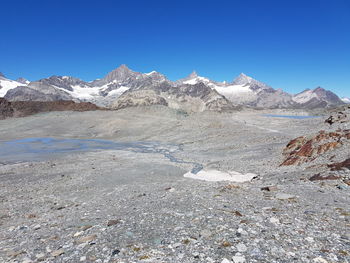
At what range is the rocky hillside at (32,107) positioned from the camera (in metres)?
149

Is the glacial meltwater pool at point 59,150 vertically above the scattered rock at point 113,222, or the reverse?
the scattered rock at point 113,222

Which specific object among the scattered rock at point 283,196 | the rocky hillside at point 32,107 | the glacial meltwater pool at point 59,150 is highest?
the rocky hillside at point 32,107

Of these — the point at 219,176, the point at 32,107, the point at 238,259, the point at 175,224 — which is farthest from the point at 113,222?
the point at 32,107

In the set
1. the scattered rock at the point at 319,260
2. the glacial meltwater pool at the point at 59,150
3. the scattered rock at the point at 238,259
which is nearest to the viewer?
the scattered rock at the point at 319,260

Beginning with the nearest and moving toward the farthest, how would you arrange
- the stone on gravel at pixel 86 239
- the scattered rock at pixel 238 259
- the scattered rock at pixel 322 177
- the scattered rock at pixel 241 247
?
1. the scattered rock at pixel 238 259
2. the scattered rock at pixel 241 247
3. the stone on gravel at pixel 86 239
4. the scattered rock at pixel 322 177

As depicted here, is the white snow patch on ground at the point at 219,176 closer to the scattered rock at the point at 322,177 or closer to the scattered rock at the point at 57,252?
the scattered rock at the point at 322,177

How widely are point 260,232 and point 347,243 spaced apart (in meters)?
2.00

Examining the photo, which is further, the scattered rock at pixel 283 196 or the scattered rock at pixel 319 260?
the scattered rock at pixel 283 196

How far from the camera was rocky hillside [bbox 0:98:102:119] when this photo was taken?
14888 cm

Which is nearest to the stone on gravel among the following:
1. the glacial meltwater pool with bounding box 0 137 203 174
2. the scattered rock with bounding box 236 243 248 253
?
the scattered rock with bounding box 236 243 248 253

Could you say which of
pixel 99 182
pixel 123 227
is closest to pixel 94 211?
pixel 123 227

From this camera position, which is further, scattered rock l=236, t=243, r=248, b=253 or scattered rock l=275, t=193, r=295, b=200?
scattered rock l=275, t=193, r=295, b=200

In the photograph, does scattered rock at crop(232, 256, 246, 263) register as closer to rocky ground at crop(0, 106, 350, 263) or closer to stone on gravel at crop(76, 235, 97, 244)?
rocky ground at crop(0, 106, 350, 263)

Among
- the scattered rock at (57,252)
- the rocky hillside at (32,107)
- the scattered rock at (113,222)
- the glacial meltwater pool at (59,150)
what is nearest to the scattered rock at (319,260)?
the scattered rock at (113,222)
